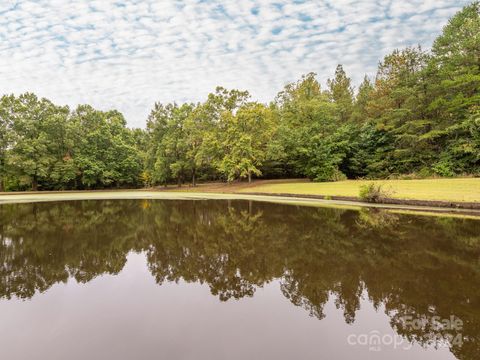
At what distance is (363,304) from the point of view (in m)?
4.55

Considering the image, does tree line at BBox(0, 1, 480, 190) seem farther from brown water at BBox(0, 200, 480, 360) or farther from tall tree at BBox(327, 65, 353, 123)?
brown water at BBox(0, 200, 480, 360)

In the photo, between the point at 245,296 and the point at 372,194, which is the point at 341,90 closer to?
the point at 372,194

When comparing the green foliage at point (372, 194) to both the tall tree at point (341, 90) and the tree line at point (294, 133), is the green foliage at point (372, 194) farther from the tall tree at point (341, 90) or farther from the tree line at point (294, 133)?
the tall tree at point (341, 90)

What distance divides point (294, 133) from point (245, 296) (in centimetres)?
3484

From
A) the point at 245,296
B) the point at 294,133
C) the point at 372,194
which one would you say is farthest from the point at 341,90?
the point at 245,296

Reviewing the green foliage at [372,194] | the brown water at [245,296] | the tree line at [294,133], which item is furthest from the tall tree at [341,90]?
the brown water at [245,296]

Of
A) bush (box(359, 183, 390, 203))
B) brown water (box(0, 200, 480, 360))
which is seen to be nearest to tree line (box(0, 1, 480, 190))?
bush (box(359, 183, 390, 203))

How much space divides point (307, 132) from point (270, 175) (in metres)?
8.91

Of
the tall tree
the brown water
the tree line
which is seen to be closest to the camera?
the brown water

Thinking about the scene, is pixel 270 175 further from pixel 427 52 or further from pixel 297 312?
pixel 297 312

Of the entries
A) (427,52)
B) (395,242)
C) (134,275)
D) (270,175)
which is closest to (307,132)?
(270,175)

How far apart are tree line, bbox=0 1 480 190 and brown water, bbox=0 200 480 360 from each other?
26.9 m

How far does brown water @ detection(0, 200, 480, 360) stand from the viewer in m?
3.48

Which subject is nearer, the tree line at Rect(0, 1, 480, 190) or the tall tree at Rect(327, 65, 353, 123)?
the tree line at Rect(0, 1, 480, 190)
